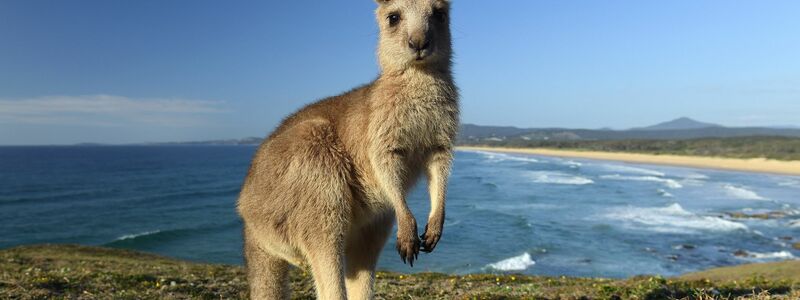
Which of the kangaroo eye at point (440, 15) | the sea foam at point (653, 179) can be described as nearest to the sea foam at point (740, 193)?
the sea foam at point (653, 179)

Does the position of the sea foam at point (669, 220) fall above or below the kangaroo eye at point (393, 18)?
below

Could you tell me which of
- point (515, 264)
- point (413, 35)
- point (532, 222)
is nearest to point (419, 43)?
point (413, 35)

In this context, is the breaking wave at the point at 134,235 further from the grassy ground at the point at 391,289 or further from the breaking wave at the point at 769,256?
the breaking wave at the point at 769,256

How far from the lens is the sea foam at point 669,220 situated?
2919cm

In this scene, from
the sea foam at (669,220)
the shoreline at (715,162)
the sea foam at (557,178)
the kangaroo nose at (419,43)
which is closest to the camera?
the kangaroo nose at (419,43)

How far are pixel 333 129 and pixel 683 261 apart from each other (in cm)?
2151

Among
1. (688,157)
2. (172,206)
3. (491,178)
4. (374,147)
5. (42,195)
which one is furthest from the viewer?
(688,157)

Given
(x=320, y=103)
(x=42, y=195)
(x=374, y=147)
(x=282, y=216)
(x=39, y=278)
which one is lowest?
(x=42, y=195)

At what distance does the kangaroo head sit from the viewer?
409 cm

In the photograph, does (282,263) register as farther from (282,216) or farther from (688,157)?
(688,157)

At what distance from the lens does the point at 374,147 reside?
408cm

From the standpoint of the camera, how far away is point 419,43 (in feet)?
13.3

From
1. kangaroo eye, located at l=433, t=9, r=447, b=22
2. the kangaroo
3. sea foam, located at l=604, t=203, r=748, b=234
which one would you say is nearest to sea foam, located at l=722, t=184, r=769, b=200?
sea foam, located at l=604, t=203, r=748, b=234

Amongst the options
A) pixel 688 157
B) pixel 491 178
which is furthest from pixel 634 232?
pixel 688 157
